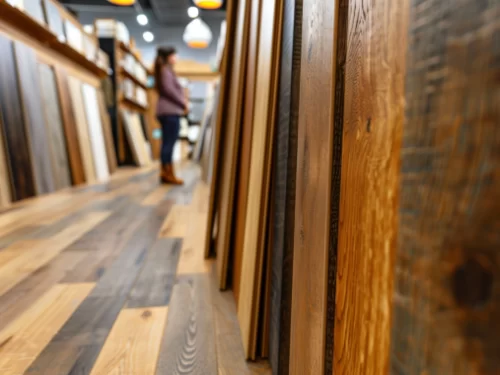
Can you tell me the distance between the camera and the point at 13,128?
3.14 m

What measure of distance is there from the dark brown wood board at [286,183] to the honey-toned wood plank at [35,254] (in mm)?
1080

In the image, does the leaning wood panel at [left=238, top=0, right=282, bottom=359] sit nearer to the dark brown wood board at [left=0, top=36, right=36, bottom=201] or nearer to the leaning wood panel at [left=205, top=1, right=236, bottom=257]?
the leaning wood panel at [left=205, top=1, right=236, bottom=257]

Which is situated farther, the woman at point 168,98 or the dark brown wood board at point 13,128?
the woman at point 168,98

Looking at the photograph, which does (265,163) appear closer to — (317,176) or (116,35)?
(317,176)

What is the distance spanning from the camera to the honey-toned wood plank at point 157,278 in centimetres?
138

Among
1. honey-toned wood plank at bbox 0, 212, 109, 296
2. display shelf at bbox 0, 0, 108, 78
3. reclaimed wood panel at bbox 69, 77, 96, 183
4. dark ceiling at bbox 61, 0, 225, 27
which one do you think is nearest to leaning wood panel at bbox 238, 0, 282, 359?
honey-toned wood plank at bbox 0, 212, 109, 296

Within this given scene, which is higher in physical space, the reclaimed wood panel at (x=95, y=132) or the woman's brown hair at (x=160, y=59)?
the woman's brown hair at (x=160, y=59)

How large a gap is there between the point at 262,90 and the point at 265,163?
215 mm

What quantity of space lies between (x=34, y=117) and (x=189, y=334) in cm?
307

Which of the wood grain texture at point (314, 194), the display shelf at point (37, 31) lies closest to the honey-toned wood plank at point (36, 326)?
the wood grain texture at point (314, 194)

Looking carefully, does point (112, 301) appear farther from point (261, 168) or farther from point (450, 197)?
point (450, 197)

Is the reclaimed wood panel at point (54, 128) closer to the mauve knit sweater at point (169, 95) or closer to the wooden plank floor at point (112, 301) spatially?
the mauve knit sweater at point (169, 95)

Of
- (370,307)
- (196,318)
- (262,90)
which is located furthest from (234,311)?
(370,307)

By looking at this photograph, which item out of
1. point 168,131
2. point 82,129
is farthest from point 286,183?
point 82,129
